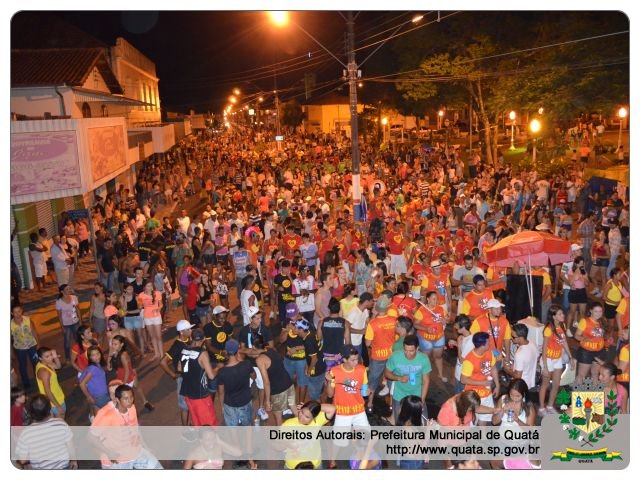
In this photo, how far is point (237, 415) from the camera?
6.64 metres

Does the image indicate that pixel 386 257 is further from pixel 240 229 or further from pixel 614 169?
pixel 614 169

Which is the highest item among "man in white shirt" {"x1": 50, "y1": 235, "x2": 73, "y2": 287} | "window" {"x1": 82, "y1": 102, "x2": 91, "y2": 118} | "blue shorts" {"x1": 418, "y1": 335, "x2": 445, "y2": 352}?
"window" {"x1": 82, "y1": 102, "x2": 91, "y2": 118}

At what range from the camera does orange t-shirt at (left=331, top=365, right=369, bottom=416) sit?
20.2 ft

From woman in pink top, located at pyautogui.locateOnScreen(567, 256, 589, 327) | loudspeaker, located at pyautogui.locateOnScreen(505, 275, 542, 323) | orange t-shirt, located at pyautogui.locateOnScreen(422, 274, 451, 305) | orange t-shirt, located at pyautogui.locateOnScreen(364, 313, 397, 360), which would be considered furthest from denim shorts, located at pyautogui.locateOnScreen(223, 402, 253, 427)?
woman in pink top, located at pyautogui.locateOnScreen(567, 256, 589, 327)

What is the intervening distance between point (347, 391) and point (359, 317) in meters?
2.24

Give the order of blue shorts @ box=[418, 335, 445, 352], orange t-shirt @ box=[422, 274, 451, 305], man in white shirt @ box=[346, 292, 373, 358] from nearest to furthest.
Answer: man in white shirt @ box=[346, 292, 373, 358]
blue shorts @ box=[418, 335, 445, 352]
orange t-shirt @ box=[422, 274, 451, 305]

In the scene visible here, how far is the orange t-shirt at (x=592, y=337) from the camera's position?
746 cm

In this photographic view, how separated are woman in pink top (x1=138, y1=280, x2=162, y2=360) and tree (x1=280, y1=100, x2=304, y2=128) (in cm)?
7118

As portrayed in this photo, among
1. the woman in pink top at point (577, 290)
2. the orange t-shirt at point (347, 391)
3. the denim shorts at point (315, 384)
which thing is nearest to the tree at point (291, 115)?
the woman in pink top at point (577, 290)

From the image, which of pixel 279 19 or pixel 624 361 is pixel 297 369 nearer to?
pixel 624 361

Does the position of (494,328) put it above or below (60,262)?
below

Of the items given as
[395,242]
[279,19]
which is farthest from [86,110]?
[395,242]

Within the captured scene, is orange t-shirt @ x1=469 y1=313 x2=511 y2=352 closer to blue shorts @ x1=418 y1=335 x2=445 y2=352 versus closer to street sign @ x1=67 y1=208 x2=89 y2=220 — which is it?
blue shorts @ x1=418 y1=335 x2=445 y2=352

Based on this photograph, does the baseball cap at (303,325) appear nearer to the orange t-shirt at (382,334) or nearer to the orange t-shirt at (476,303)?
the orange t-shirt at (382,334)
